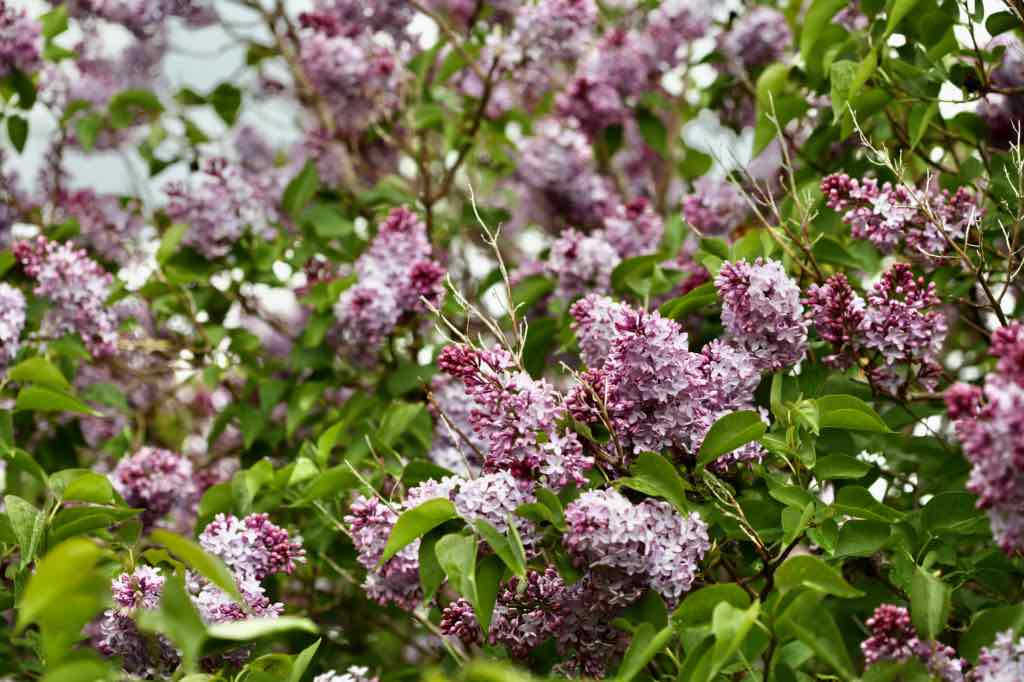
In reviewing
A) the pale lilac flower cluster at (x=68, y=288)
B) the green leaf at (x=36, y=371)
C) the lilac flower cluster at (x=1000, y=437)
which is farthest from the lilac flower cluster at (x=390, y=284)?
the lilac flower cluster at (x=1000, y=437)

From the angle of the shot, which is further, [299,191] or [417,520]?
[299,191]

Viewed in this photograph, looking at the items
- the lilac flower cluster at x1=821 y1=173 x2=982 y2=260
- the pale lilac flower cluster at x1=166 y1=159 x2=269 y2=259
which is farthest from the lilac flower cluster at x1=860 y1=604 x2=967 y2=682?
the pale lilac flower cluster at x1=166 y1=159 x2=269 y2=259

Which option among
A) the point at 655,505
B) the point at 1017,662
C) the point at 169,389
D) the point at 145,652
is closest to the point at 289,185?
the point at 169,389

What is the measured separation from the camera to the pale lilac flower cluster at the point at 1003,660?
1120 mm

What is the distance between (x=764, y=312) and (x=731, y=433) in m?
0.22

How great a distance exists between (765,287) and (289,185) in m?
1.61

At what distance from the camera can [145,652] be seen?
149cm

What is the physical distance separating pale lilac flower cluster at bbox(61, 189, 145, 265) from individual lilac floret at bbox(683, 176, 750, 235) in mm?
1506

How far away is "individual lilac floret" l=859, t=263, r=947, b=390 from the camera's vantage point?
1.49 metres

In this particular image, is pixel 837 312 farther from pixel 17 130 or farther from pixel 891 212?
pixel 17 130

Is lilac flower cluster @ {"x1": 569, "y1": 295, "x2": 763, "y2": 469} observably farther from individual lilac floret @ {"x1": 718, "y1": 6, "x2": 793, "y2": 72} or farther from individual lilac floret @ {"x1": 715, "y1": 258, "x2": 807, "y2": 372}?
individual lilac floret @ {"x1": 718, "y1": 6, "x2": 793, "y2": 72}

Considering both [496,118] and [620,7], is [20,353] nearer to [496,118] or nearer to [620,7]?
[496,118]

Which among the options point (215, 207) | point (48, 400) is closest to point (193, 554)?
point (48, 400)

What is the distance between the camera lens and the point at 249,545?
63.9 inches
